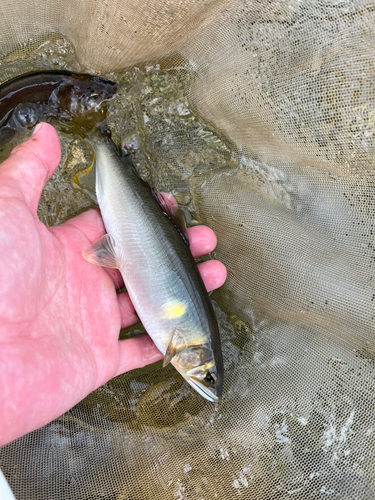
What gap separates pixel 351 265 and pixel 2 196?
1959mm

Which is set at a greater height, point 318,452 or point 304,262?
point 304,262

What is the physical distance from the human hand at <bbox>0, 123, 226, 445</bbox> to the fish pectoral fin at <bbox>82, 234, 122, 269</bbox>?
0.08 metres

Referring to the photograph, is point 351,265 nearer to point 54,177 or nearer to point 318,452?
point 318,452

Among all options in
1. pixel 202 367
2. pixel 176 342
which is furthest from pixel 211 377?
pixel 176 342

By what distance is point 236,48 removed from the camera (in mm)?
2238

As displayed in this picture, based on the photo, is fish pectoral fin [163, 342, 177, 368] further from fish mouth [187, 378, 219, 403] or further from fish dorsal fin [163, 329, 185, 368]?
fish mouth [187, 378, 219, 403]

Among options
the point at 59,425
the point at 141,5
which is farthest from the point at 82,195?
the point at 59,425

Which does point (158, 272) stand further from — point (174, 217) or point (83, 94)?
point (83, 94)

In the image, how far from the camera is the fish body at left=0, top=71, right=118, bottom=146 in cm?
216

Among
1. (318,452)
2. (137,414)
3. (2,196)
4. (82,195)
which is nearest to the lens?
(2,196)

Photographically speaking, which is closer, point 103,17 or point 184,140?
point 103,17

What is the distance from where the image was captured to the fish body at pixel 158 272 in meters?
1.90

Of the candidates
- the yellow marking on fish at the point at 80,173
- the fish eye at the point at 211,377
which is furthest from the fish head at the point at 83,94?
the fish eye at the point at 211,377

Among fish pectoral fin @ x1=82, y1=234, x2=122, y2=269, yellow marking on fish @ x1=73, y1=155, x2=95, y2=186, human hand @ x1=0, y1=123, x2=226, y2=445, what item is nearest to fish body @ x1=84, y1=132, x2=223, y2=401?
fish pectoral fin @ x1=82, y1=234, x2=122, y2=269
